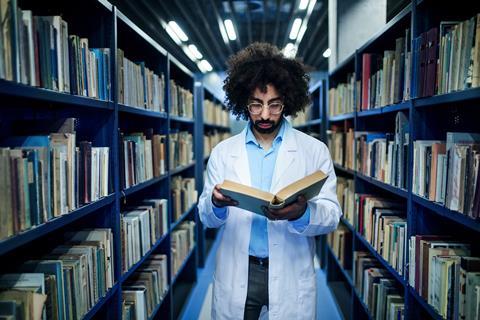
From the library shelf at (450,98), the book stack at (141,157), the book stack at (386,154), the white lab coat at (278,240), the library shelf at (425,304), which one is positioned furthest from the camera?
the book stack at (141,157)

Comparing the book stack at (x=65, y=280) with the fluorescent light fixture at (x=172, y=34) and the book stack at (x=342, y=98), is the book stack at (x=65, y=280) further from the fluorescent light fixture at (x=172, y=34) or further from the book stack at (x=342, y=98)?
the fluorescent light fixture at (x=172, y=34)

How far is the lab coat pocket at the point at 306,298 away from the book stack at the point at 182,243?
1.74 meters

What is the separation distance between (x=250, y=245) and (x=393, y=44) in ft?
6.07

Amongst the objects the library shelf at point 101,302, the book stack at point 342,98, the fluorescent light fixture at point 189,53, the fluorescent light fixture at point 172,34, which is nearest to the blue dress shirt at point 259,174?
the library shelf at point 101,302

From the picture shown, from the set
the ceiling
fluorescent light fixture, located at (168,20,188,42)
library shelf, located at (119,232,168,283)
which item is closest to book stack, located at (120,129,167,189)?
library shelf, located at (119,232,168,283)

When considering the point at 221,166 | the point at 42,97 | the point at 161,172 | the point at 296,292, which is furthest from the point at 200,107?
the point at 42,97

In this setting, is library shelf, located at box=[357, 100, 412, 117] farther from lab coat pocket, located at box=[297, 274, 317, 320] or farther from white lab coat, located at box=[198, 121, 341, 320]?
lab coat pocket, located at box=[297, 274, 317, 320]

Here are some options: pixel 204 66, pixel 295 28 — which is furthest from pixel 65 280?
pixel 204 66

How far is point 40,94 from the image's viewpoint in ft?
4.24

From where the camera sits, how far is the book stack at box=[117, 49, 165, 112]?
2.21 metres

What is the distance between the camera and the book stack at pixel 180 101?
362 cm

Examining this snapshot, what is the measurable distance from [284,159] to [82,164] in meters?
0.90

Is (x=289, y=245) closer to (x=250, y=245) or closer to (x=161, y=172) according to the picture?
(x=250, y=245)

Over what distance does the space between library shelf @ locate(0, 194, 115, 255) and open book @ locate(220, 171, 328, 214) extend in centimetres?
57
